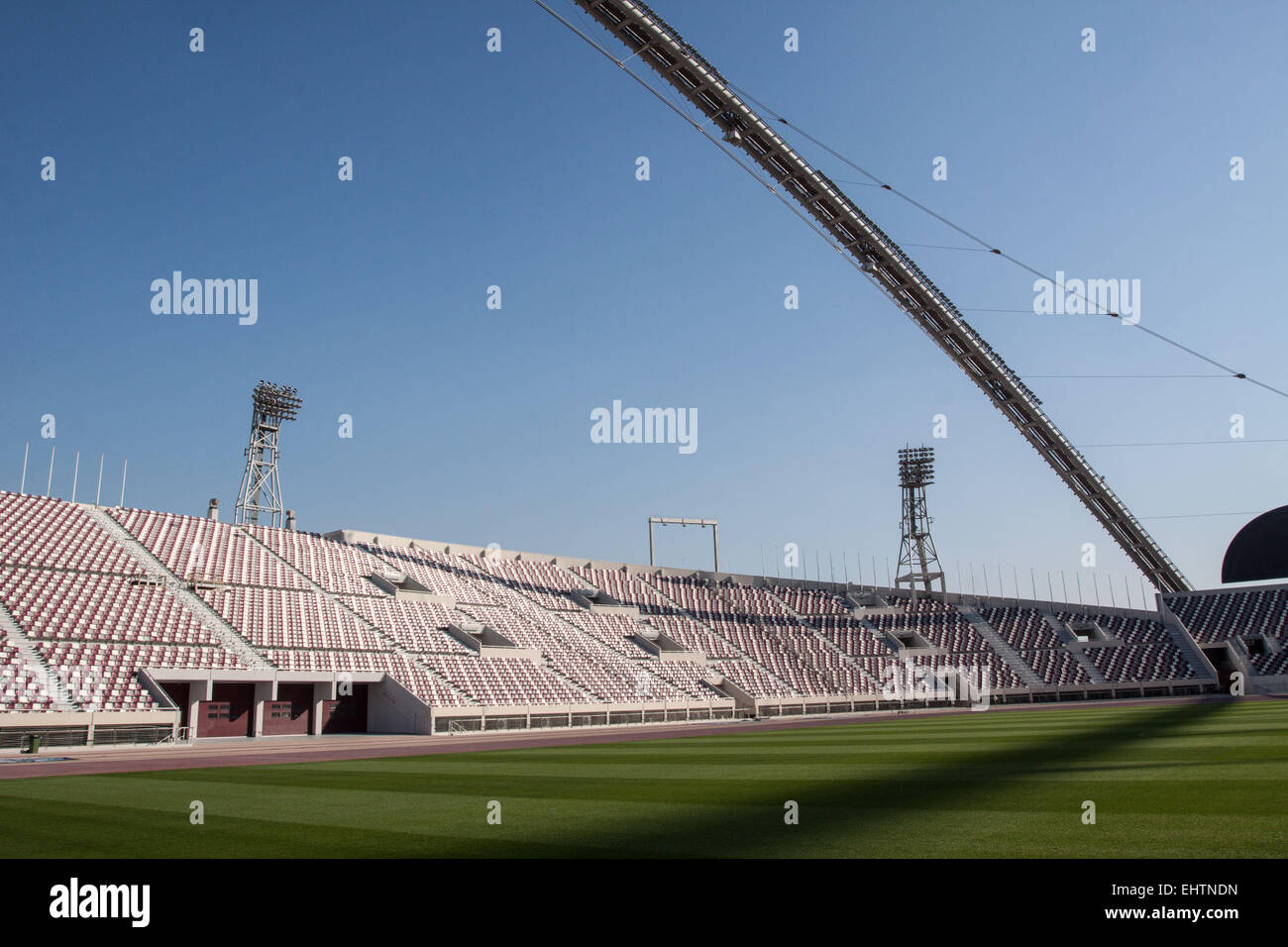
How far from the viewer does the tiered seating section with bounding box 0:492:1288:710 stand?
33.4 m

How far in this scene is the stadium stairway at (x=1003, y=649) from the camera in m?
56.3

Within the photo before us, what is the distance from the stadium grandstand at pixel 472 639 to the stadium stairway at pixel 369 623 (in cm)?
18

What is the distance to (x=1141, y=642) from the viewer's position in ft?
197

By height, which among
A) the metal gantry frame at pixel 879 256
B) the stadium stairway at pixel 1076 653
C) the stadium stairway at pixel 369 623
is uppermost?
the metal gantry frame at pixel 879 256

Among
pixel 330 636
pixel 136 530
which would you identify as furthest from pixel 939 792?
pixel 136 530

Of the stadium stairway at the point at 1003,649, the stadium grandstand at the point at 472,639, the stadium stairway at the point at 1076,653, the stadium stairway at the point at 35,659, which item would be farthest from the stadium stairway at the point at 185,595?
the stadium stairway at the point at 1076,653

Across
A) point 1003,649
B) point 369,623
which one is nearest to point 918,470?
point 1003,649

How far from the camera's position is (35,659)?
2923cm

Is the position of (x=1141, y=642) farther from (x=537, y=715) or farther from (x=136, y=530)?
(x=136, y=530)

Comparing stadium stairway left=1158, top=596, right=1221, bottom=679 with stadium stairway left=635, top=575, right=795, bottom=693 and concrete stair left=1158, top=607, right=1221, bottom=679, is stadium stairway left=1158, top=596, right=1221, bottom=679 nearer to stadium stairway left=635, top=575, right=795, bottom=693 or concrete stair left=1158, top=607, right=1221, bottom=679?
concrete stair left=1158, top=607, right=1221, bottom=679

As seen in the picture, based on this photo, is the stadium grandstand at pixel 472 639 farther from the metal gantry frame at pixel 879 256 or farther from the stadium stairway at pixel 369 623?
the metal gantry frame at pixel 879 256

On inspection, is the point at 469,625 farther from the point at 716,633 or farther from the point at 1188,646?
the point at 1188,646

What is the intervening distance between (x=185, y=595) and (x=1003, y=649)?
164 feet
